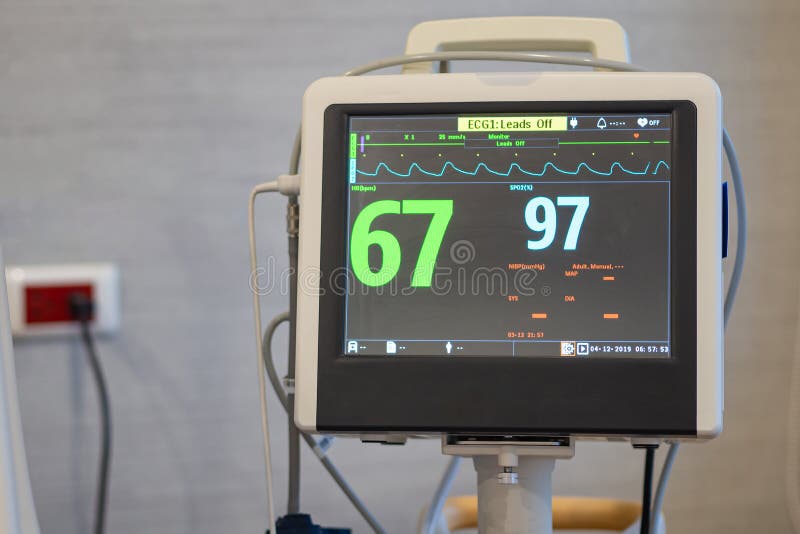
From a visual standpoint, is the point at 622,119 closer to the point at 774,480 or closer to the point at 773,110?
the point at 773,110

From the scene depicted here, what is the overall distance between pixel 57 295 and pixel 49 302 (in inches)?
0.5

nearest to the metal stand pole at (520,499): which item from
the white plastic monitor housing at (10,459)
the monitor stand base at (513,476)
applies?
the monitor stand base at (513,476)

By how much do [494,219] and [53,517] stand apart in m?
0.77

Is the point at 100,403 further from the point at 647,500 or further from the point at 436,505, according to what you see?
the point at 647,500

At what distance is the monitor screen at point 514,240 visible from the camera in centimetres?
63

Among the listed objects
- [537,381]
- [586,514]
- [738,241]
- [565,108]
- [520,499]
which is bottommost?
[586,514]

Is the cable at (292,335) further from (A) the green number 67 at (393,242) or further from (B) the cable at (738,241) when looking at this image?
(B) the cable at (738,241)

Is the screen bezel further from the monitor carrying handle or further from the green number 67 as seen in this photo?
the monitor carrying handle

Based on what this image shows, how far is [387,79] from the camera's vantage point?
654 mm

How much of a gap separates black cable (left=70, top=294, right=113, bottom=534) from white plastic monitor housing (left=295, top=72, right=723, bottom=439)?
491mm

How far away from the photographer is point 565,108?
2.10ft

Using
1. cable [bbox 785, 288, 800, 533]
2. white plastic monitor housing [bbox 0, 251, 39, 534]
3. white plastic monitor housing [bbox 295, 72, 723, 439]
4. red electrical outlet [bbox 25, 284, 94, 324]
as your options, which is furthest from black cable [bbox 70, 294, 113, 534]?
cable [bbox 785, 288, 800, 533]

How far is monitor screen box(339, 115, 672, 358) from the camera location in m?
0.63

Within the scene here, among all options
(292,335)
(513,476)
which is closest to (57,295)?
(292,335)
